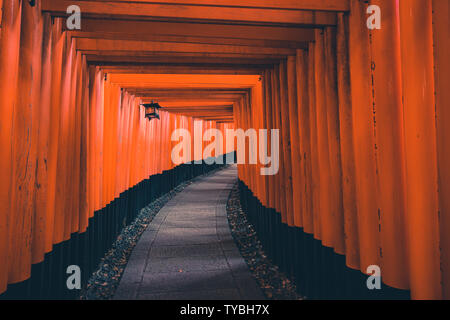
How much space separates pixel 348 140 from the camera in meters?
3.13

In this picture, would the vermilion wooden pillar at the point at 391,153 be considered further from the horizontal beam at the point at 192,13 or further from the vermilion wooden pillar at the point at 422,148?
the horizontal beam at the point at 192,13

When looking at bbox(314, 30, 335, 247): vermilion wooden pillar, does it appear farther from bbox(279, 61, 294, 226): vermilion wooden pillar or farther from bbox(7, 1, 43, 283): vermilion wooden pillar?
bbox(7, 1, 43, 283): vermilion wooden pillar

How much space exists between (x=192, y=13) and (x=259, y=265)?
427cm

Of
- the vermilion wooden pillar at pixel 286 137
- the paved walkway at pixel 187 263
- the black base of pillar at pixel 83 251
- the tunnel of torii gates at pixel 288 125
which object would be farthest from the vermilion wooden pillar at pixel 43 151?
the vermilion wooden pillar at pixel 286 137

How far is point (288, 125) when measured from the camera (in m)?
5.02

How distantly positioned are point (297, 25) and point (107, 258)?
5.35 meters

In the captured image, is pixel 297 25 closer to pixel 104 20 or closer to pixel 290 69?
pixel 290 69

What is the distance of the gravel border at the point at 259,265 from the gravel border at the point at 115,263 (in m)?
2.25

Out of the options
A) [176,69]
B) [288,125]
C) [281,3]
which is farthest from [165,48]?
[288,125]

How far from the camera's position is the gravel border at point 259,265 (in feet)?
14.5

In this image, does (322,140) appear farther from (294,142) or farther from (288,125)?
(288,125)

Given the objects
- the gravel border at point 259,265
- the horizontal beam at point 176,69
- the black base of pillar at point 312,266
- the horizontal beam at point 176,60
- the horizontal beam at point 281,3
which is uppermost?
the horizontal beam at point 176,69
